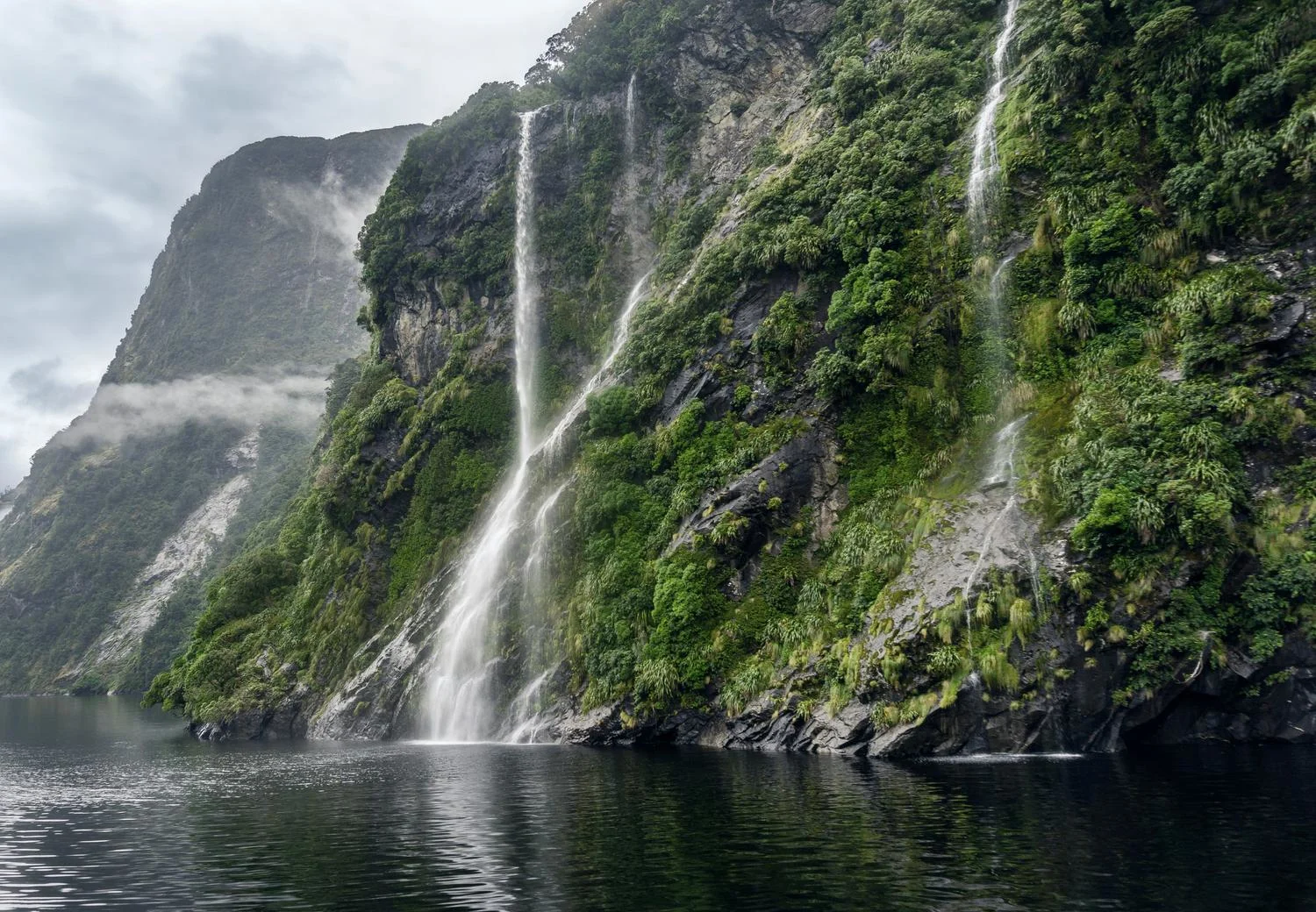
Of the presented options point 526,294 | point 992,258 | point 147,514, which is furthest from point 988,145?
point 147,514

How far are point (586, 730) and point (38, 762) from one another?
25526mm

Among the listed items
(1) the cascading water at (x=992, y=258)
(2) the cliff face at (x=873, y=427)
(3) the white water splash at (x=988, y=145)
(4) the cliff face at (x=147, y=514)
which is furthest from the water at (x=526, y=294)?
(4) the cliff face at (x=147, y=514)

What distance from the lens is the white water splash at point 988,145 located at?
39.2 metres

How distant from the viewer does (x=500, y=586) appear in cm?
4800

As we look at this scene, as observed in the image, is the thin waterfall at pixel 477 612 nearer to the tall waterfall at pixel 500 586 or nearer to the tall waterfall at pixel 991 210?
the tall waterfall at pixel 500 586

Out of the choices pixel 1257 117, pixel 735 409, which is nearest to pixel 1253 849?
pixel 1257 117

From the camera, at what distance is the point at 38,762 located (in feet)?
132

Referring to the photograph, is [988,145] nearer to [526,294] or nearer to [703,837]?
[526,294]

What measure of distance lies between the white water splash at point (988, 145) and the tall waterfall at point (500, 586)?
22.2m

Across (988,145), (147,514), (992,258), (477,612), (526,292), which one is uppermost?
(526,292)

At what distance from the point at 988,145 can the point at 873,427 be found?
1489cm

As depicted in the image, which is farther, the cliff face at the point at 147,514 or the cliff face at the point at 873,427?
the cliff face at the point at 147,514

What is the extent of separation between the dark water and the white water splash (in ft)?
80.3

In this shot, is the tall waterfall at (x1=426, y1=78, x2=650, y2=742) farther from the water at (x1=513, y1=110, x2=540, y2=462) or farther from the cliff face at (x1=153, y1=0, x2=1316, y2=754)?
the cliff face at (x1=153, y1=0, x2=1316, y2=754)
